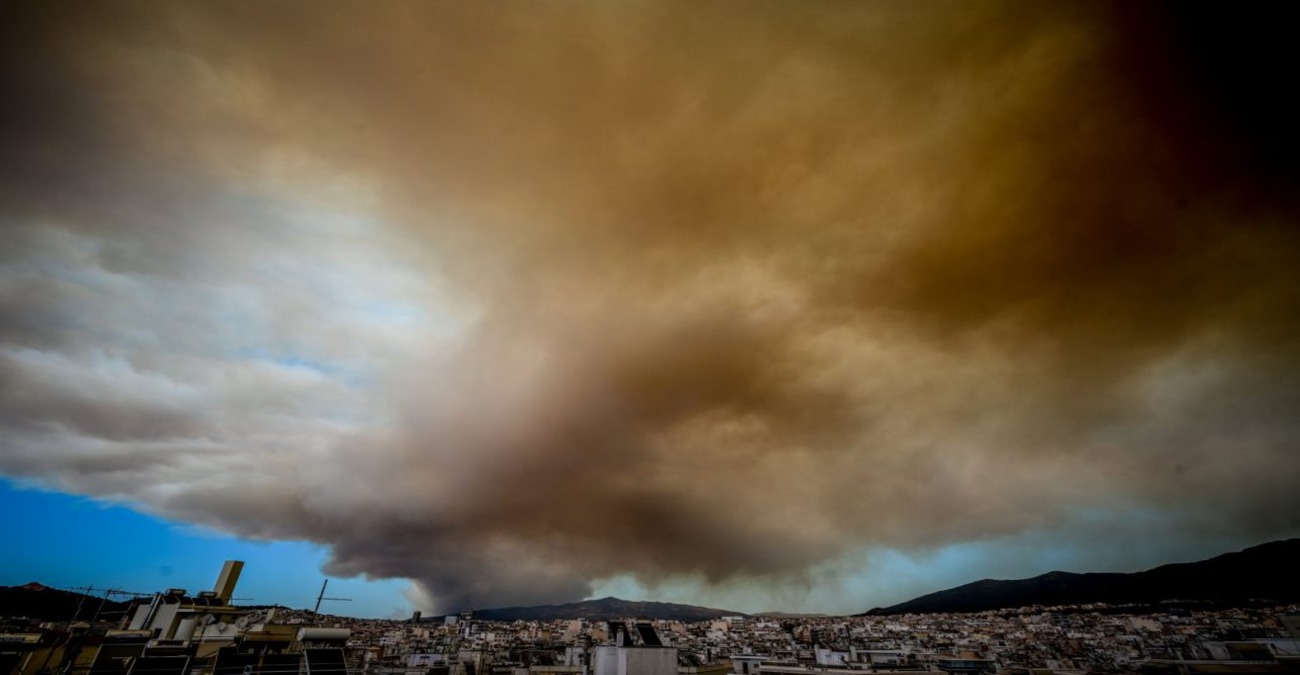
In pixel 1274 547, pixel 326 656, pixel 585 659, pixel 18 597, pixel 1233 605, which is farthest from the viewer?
pixel 1274 547

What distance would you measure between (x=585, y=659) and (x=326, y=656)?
120ft

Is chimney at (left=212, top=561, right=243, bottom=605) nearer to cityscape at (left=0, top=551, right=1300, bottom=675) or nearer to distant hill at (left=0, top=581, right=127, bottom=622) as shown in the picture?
cityscape at (left=0, top=551, right=1300, bottom=675)

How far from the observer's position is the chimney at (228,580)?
52.5 metres

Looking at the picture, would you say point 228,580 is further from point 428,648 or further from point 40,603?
point 40,603

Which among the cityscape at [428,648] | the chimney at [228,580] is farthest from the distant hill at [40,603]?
the chimney at [228,580]

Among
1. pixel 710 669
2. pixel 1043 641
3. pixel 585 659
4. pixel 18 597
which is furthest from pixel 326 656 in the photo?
pixel 1043 641

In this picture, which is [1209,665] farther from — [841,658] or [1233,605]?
[1233,605]

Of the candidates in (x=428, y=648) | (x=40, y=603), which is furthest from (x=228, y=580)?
(x=40, y=603)

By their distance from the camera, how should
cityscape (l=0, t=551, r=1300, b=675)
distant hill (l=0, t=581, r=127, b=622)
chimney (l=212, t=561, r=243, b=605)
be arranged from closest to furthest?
cityscape (l=0, t=551, r=1300, b=675) < chimney (l=212, t=561, r=243, b=605) < distant hill (l=0, t=581, r=127, b=622)

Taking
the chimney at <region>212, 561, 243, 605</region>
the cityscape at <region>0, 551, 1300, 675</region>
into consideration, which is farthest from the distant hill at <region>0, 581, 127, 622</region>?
the chimney at <region>212, 561, 243, 605</region>

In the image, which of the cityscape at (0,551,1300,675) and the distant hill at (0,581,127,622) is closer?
the cityscape at (0,551,1300,675)

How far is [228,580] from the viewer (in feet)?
178

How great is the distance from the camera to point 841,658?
63219 mm

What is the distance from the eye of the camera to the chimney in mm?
52500
